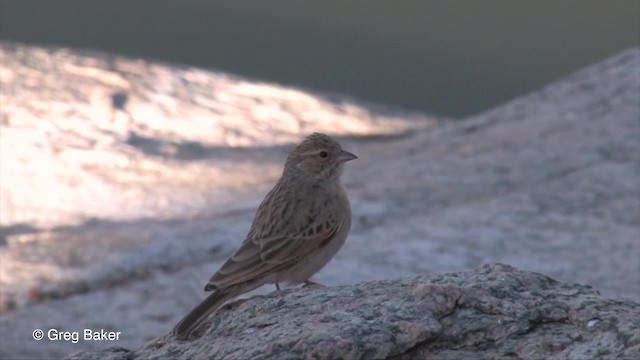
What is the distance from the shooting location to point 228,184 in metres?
8.69

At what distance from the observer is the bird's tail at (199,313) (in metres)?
4.30

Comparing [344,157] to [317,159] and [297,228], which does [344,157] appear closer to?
[317,159]

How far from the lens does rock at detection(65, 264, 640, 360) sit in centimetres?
371

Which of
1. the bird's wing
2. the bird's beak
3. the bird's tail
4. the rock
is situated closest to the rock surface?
the bird's wing

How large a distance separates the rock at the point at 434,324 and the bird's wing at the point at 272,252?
1.01 m

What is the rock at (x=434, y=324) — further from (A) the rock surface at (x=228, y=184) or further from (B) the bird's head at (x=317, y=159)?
(B) the bird's head at (x=317, y=159)

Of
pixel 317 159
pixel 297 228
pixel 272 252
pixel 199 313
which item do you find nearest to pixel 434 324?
pixel 199 313

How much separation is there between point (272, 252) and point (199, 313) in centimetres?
126

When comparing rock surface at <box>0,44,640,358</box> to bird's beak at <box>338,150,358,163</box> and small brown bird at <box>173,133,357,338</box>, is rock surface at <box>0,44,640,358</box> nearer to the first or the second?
small brown bird at <box>173,133,357,338</box>

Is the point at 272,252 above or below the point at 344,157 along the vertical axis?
below

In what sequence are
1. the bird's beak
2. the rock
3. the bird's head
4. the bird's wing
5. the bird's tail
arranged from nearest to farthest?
the rock < the bird's tail < the bird's wing < the bird's head < the bird's beak

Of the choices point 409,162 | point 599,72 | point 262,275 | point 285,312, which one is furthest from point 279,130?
point 285,312

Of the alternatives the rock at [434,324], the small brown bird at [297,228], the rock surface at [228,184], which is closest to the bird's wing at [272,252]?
the small brown bird at [297,228]

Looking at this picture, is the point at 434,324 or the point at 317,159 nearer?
the point at 434,324
